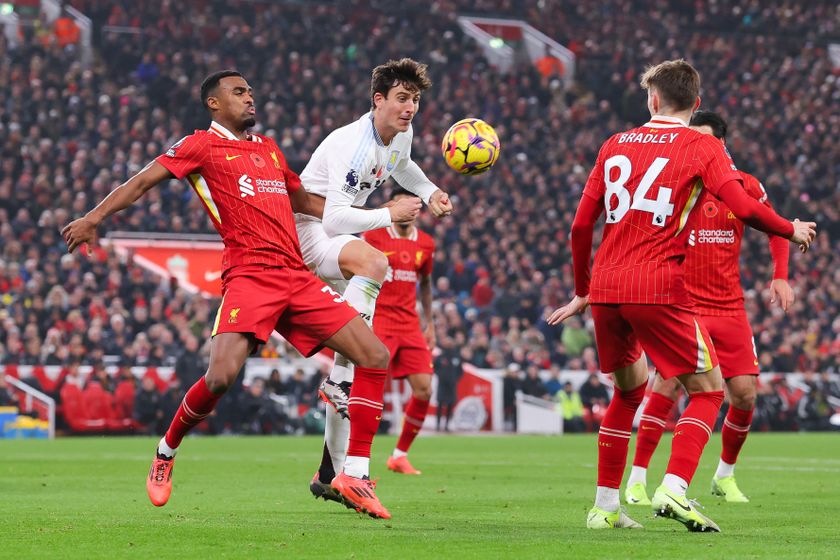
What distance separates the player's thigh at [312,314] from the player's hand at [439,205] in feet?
2.53

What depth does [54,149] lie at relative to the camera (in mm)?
27094

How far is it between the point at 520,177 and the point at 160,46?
9279 mm

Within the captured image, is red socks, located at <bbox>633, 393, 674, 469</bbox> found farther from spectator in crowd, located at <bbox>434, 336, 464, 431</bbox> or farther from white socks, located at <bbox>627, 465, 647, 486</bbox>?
spectator in crowd, located at <bbox>434, 336, 464, 431</bbox>

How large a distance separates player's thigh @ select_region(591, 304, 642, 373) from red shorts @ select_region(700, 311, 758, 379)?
2579 mm

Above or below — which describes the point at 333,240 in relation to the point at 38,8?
below

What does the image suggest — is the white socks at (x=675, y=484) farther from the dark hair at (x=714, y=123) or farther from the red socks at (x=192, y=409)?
the dark hair at (x=714, y=123)

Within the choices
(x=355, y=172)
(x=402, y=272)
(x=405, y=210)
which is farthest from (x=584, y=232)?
(x=402, y=272)

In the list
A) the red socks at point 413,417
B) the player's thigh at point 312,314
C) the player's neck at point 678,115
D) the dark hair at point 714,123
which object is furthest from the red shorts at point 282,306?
the red socks at point 413,417

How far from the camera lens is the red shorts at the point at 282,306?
24.3 feet

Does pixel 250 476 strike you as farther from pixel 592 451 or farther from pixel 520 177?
pixel 520 177

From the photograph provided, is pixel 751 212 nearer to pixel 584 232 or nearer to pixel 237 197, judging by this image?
pixel 584 232

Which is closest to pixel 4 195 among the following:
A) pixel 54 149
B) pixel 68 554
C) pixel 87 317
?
pixel 54 149

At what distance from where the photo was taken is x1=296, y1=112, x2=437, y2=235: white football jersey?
810cm

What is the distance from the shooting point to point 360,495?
24.5 feet
